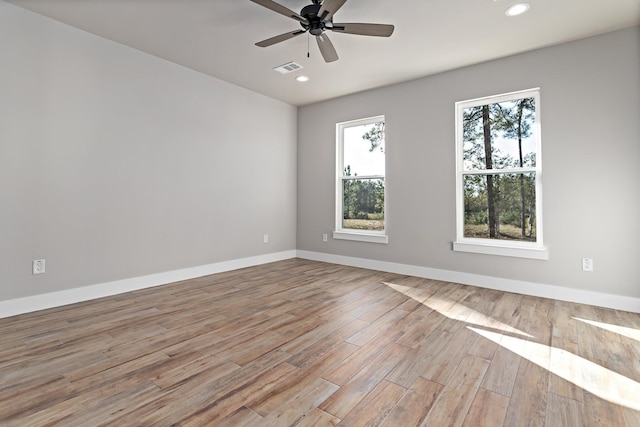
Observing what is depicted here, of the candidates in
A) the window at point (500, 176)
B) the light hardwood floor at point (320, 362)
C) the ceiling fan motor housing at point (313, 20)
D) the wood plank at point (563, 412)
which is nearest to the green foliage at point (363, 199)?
the window at point (500, 176)

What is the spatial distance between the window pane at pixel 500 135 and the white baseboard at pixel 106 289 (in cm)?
360

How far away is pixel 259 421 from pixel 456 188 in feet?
11.5

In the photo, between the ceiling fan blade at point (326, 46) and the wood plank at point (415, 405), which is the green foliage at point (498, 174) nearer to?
the ceiling fan blade at point (326, 46)

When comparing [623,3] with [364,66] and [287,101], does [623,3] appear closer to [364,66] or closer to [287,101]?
[364,66]

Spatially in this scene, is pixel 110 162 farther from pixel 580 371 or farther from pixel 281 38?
pixel 580 371

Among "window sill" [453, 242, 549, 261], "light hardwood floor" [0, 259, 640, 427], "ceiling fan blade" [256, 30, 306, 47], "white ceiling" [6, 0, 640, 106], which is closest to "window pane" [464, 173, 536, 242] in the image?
"window sill" [453, 242, 549, 261]

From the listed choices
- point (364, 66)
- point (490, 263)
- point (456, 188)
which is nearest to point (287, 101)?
point (364, 66)

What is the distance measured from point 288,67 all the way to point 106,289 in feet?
10.9

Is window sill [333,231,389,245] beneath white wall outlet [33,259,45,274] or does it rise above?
above

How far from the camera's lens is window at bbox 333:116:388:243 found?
15.4 ft

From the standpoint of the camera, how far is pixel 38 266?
2805mm

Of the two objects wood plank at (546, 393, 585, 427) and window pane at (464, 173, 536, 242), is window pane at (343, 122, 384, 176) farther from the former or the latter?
wood plank at (546, 393, 585, 427)

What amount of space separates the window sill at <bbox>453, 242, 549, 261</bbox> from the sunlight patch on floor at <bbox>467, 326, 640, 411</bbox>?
1.46 meters

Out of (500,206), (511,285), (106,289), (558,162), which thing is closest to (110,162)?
(106,289)
